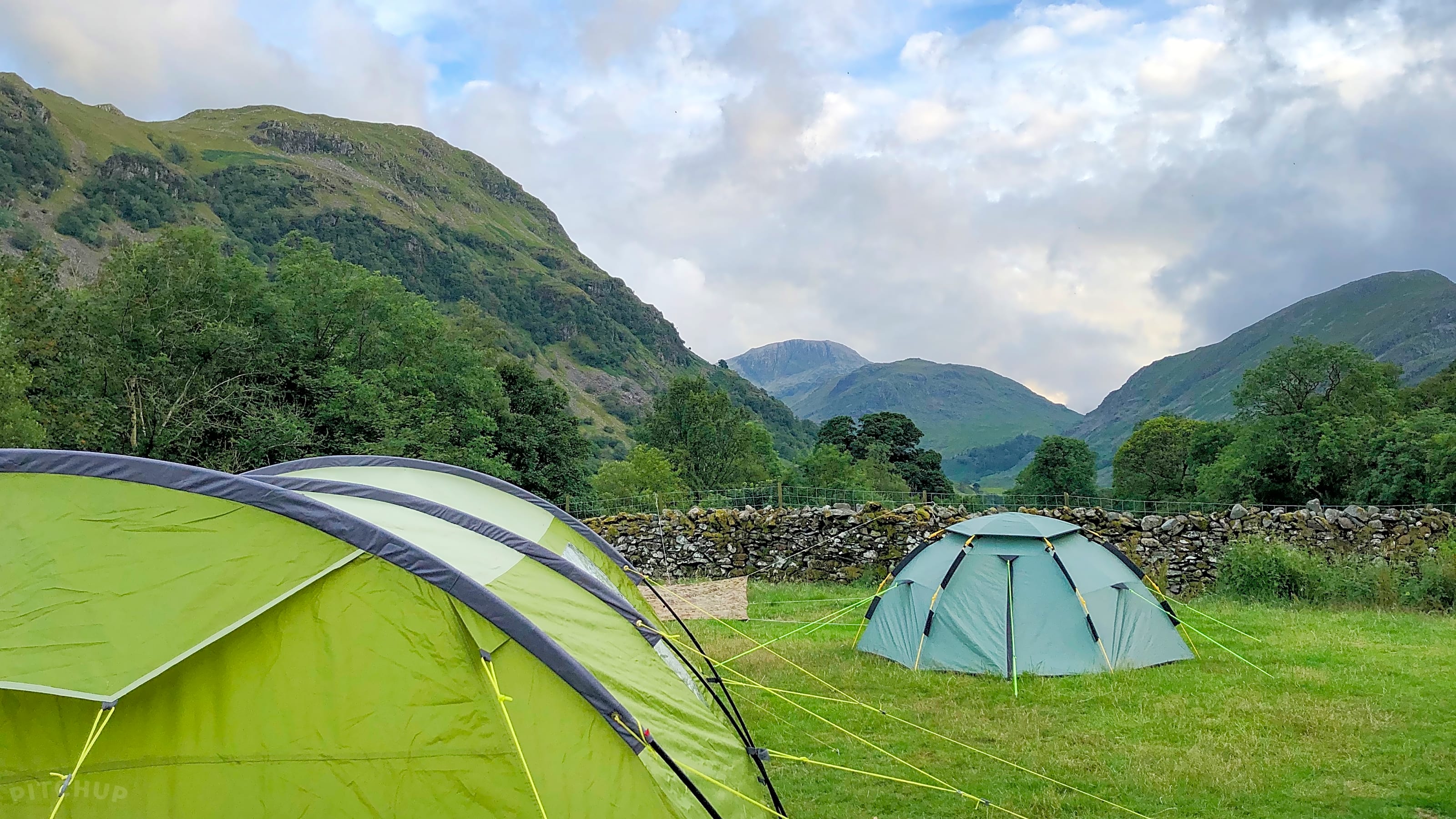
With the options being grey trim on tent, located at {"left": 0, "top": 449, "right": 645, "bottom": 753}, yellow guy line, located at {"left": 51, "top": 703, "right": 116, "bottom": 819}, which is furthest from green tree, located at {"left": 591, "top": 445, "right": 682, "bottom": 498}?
yellow guy line, located at {"left": 51, "top": 703, "right": 116, "bottom": 819}

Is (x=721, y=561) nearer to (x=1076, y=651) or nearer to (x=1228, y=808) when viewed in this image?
(x=1076, y=651)

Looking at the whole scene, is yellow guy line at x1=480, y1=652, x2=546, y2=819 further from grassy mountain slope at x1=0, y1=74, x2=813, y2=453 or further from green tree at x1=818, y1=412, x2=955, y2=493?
grassy mountain slope at x1=0, y1=74, x2=813, y2=453

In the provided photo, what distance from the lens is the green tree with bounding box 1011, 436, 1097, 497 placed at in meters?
66.3

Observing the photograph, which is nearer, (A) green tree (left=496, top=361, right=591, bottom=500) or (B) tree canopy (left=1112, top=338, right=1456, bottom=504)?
(B) tree canopy (left=1112, top=338, right=1456, bottom=504)

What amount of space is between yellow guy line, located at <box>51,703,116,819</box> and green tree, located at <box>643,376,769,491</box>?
45835mm

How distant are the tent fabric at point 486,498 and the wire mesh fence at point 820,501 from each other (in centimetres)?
1116

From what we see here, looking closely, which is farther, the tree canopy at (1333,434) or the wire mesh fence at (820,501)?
the tree canopy at (1333,434)

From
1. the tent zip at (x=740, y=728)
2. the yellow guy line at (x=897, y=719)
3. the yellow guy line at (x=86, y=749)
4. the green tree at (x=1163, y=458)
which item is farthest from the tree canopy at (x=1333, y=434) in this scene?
the yellow guy line at (x=86, y=749)

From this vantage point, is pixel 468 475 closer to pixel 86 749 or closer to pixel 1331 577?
pixel 86 749

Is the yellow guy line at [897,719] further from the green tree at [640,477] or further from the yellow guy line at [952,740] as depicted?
the green tree at [640,477]

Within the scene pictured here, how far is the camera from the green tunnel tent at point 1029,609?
8906 mm

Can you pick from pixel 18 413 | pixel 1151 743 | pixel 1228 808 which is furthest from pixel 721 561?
pixel 18 413

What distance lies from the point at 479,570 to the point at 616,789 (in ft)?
4.70

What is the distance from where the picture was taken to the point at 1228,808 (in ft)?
18.2
